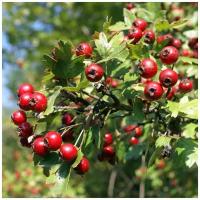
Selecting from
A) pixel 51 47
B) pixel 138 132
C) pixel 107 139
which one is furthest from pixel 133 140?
pixel 51 47

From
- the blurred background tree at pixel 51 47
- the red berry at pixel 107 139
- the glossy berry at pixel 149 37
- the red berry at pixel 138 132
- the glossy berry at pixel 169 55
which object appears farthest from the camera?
the blurred background tree at pixel 51 47

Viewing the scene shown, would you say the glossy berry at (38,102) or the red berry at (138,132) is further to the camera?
the red berry at (138,132)

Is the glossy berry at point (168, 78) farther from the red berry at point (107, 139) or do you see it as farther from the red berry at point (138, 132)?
the red berry at point (138, 132)

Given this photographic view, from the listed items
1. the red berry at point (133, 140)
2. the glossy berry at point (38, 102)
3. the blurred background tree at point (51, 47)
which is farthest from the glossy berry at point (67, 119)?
the blurred background tree at point (51, 47)

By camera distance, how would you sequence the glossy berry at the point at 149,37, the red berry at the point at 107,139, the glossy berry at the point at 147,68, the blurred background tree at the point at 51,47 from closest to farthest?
the glossy berry at the point at 147,68, the glossy berry at the point at 149,37, the red berry at the point at 107,139, the blurred background tree at the point at 51,47

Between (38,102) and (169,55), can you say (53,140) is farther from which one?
(169,55)

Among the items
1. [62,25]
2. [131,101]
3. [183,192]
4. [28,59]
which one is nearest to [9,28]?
[28,59]

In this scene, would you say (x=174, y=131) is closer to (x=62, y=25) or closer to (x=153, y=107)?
(x=153, y=107)
